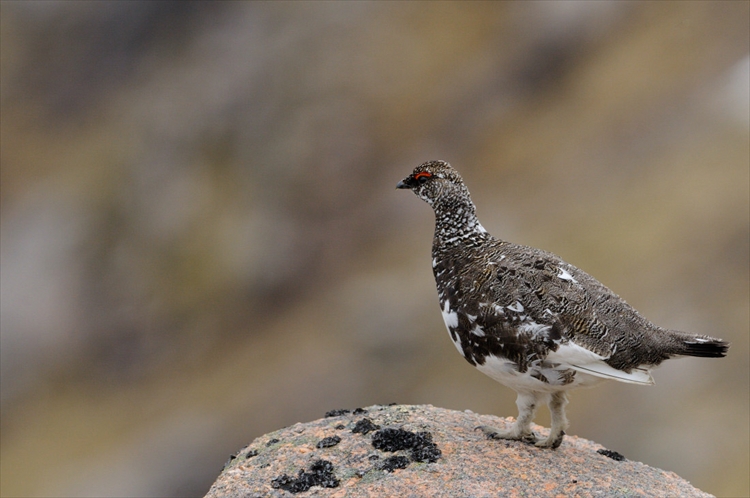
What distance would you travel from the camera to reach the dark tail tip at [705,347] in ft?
18.7

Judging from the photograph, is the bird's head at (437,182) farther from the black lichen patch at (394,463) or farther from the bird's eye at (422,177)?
the black lichen patch at (394,463)

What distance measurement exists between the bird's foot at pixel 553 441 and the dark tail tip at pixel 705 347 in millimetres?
1489

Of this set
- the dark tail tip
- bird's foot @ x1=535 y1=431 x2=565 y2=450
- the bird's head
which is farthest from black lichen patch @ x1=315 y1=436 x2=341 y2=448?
the dark tail tip

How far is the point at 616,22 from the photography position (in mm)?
21625

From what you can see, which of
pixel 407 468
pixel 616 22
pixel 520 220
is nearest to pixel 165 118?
pixel 520 220

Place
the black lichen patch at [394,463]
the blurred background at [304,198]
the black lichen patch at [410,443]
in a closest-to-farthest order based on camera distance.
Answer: the black lichen patch at [394,463] < the black lichen patch at [410,443] < the blurred background at [304,198]

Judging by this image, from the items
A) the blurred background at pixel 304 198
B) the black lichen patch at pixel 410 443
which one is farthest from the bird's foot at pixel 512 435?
the blurred background at pixel 304 198

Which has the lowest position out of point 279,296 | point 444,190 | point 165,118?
point 444,190

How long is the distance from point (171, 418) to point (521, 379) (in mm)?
14132

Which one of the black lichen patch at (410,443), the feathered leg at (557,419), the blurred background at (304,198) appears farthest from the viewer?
the blurred background at (304,198)

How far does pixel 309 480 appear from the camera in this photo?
5.82 metres

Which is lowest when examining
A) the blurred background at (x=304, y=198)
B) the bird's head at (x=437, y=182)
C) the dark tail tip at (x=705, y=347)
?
the dark tail tip at (x=705, y=347)

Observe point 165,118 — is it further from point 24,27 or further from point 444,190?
point 444,190

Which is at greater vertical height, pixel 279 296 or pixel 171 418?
pixel 279 296
